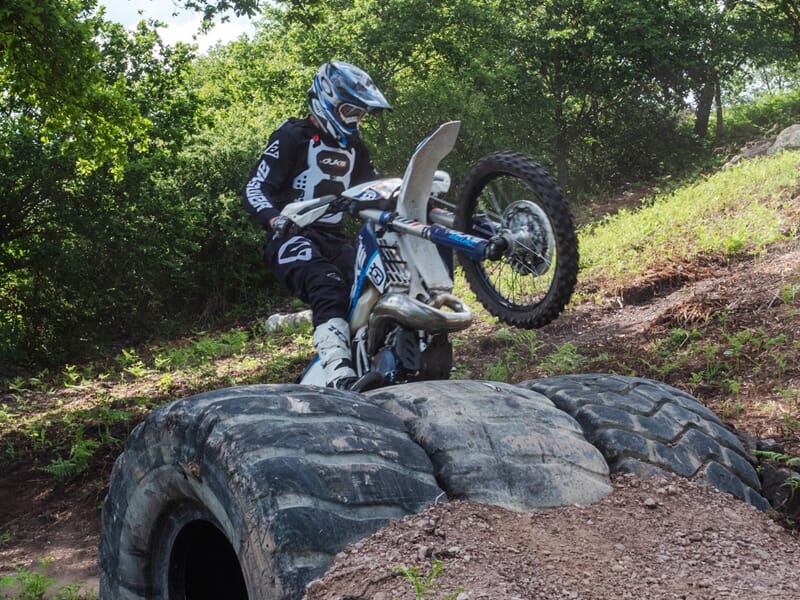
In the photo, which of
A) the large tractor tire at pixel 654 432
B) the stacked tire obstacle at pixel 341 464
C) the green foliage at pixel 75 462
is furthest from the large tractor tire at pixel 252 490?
the green foliage at pixel 75 462

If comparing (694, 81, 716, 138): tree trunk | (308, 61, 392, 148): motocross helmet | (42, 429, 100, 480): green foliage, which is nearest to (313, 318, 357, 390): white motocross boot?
(308, 61, 392, 148): motocross helmet

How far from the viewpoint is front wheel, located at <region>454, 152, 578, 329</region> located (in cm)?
362

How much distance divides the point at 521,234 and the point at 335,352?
1195mm

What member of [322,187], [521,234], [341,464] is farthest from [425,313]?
[341,464]

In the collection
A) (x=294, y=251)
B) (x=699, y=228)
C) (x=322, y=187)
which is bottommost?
(x=699, y=228)

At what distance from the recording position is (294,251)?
15.5 ft

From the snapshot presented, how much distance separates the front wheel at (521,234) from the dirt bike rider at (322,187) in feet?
2.54

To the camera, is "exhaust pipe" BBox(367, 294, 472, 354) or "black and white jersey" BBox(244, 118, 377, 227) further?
"black and white jersey" BBox(244, 118, 377, 227)

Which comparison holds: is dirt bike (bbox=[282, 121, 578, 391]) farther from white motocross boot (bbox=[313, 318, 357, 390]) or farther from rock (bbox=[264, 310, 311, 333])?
rock (bbox=[264, 310, 311, 333])

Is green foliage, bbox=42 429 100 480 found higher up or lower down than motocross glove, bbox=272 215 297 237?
lower down

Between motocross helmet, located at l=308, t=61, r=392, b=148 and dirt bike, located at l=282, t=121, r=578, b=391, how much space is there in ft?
1.37

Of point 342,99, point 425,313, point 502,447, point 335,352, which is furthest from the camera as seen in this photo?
point 342,99

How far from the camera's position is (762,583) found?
2174 millimetres

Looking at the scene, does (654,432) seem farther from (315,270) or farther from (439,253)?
(315,270)
